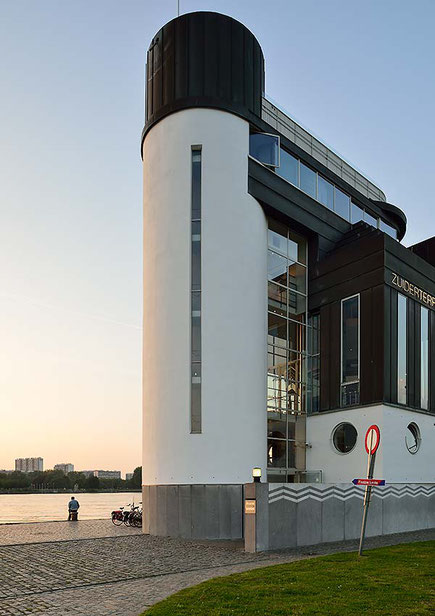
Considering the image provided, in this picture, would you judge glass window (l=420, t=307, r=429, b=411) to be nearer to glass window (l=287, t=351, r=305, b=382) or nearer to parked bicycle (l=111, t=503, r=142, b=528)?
glass window (l=287, t=351, r=305, b=382)

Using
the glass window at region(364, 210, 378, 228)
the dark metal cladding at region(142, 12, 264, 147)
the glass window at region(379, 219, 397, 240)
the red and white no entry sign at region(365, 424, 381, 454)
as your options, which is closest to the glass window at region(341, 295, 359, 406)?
the dark metal cladding at region(142, 12, 264, 147)

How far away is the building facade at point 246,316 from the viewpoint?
24188 millimetres

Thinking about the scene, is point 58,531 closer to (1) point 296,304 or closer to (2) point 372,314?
(1) point 296,304

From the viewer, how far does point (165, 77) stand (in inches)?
1057

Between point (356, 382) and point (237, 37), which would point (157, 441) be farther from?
point (237, 37)

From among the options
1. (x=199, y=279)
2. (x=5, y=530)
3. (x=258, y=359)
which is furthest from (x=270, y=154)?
(x=5, y=530)

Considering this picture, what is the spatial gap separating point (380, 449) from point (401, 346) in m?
4.38

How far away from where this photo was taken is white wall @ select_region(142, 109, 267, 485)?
2397cm

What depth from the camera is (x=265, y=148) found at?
27.6 metres

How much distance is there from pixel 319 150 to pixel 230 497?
18.9 meters

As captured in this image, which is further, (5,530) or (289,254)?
(289,254)

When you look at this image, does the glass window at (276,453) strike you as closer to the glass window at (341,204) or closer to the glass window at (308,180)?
the glass window at (308,180)

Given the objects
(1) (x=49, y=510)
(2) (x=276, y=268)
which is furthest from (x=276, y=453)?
(1) (x=49, y=510)

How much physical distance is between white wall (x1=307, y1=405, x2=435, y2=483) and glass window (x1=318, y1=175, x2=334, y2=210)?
9.96m
